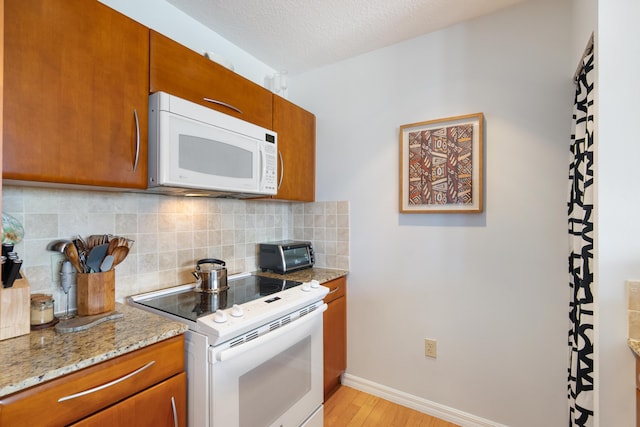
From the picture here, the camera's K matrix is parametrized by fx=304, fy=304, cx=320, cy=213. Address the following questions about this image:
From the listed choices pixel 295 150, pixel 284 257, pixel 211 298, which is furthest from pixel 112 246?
pixel 295 150

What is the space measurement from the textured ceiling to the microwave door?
29.4 inches

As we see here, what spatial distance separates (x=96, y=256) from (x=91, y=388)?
559 mm

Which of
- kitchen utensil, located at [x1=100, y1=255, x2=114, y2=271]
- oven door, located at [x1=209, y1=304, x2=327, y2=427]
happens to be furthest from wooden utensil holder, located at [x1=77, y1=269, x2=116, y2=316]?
oven door, located at [x1=209, y1=304, x2=327, y2=427]

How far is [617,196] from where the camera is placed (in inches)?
40.1

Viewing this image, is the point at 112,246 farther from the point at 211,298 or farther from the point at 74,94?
the point at 74,94

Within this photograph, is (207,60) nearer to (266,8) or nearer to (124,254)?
(266,8)

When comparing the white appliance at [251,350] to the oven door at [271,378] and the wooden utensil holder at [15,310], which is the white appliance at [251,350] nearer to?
the oven door at [271,378]

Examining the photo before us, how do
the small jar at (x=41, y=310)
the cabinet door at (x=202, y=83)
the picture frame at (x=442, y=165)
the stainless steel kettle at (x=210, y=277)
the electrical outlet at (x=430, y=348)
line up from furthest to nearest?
the electrical outlet at (x=430, y=348) → the picture frame at (x=442, y=165) → the stainless steel kettle at (x=210, y=277) → the cabinet door at (x=202, y=83) → the small jar at (x=41, y=310)

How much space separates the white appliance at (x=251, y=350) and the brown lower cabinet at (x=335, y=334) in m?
0.25

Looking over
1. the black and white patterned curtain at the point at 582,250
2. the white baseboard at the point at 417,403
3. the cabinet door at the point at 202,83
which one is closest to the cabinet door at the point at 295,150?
→ the cabinet door at the point at 202,83

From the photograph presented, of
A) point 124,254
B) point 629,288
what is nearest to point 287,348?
point 124,254

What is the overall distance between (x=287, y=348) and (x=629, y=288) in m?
1.33

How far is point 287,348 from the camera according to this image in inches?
58.4

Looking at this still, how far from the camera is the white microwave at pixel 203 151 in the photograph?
4.16 feet
